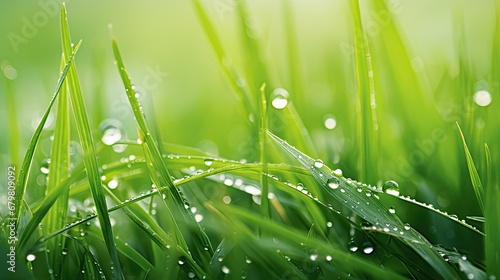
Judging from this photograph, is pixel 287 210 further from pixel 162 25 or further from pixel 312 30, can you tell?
pixel 162 25

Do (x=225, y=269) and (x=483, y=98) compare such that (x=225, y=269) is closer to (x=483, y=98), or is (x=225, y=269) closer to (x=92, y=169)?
(x=92, y=169)

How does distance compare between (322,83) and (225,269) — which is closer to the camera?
(225,269)

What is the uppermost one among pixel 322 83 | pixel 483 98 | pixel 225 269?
pixel 322 83

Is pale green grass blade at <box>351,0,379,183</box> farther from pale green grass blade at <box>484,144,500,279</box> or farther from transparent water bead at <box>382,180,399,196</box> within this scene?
pale green grass blade at <box>484,144,500,279</box>

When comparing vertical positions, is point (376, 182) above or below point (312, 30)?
Answer: below

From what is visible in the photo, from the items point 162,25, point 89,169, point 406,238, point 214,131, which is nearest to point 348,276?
point 406,238

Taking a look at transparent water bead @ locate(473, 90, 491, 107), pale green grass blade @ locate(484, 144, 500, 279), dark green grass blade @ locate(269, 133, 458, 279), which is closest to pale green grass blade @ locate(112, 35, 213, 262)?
dark green grass blade @ locate(269, 133, 458, 279)

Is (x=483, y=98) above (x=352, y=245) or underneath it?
above

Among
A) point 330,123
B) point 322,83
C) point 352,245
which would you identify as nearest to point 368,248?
point 352,245

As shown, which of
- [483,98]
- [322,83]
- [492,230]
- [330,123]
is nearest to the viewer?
[492,230]
